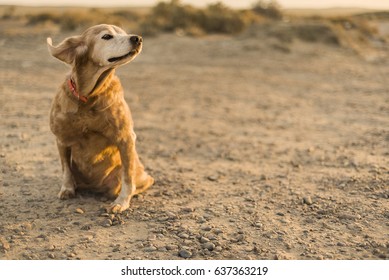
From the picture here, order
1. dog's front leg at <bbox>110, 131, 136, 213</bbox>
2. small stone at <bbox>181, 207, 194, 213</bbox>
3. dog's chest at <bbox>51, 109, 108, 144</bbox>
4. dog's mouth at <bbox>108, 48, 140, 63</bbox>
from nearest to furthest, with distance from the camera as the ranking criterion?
dog's mouth at <bbox>108, 48, 140, 63</bbox> → dog's chest at <bbox>51, 109, 108, 144</bbox> → dog's front leg at <bbox>110, 131, 136, 213</bbox> → small stone at <bbox>181, 207, 194, 213</bbox>

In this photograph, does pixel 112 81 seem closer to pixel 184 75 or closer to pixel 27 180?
pixel 27 180

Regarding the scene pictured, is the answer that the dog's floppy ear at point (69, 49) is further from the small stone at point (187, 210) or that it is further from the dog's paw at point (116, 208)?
the small stone at point (187, 210)

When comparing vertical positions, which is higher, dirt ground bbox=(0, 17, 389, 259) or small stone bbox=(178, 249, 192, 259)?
small stone bbox=(178, 249, 192, 259)

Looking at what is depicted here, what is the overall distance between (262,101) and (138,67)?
496cm

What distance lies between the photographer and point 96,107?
15.6ft

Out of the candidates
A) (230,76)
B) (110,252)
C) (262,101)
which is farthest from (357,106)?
(110,252)

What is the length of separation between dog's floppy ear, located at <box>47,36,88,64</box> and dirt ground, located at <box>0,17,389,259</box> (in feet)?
4.80

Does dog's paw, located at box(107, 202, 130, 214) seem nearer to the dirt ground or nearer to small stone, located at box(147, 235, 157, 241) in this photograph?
the dirt ground

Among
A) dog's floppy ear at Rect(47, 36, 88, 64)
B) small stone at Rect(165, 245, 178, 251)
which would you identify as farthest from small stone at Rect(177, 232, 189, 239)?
dog's floppy ear at Rect(47, 36, 88, 64)

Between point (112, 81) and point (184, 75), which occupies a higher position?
point (112, 81)

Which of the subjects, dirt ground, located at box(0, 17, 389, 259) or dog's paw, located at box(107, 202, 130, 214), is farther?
dog's paw, located at box(107, 202, 130, 214)

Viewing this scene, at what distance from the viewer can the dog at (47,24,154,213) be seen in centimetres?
467

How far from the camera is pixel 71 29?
2358 cm

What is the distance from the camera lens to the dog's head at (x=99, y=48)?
A: 15.0ft
